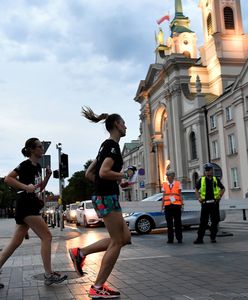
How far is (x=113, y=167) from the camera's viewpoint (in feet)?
15.8

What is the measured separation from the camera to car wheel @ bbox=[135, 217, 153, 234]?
16.2m

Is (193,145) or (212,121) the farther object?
(193,145)

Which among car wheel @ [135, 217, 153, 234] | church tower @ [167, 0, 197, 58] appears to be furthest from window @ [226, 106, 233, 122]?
church tower @ [167, 0, 197, 58]

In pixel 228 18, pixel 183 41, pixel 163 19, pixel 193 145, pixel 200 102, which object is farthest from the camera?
pixel 163 19

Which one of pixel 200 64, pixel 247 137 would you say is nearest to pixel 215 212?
pixel 247 137

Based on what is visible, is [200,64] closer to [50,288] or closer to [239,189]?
[239,189]

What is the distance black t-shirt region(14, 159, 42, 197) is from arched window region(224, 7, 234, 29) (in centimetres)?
5704

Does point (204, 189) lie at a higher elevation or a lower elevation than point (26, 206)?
higher

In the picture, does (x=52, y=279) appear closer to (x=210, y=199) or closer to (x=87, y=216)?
(x=210, y=199)

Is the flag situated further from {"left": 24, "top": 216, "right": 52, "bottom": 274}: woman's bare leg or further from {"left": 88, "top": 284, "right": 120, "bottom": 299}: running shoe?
{"left": 88, "top": 284, "right": 120, "bottom": 299}: running shoe

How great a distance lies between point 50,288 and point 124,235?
136cm

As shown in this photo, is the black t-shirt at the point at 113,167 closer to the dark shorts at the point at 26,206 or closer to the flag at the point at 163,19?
the dark shorts at the point at 26,206

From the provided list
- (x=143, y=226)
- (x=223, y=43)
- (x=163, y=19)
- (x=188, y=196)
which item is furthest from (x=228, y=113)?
(x=163, y=19)

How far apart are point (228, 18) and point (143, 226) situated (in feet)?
160
